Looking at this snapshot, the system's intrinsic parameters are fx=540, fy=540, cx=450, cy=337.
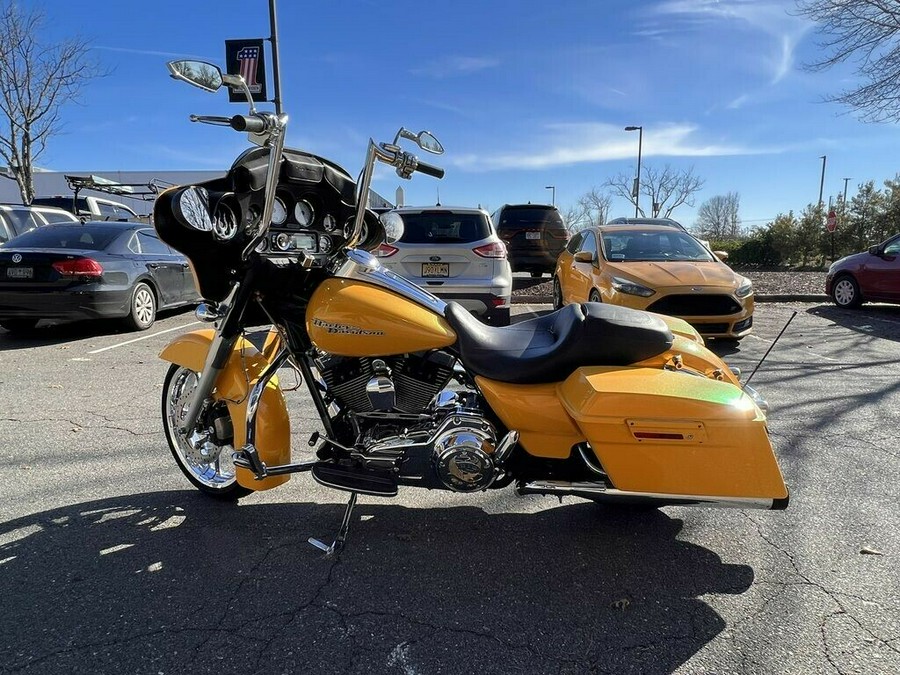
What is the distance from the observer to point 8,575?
234cm

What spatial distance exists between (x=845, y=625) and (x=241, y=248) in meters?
2.88

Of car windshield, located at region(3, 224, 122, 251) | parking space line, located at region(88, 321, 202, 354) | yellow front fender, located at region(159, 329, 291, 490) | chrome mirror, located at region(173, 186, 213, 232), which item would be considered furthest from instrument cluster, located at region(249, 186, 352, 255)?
car windshield, located at region(3, 224, 122, 251)

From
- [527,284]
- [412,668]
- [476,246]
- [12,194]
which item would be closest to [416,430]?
[412,668]

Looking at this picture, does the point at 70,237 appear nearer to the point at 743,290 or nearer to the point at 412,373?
the point at 412,373

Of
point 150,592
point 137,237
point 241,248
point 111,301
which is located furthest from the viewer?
point 137,237

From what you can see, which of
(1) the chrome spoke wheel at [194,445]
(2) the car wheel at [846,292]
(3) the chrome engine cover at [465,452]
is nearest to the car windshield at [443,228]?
(1) the chrome spoke wheel at [194,445]

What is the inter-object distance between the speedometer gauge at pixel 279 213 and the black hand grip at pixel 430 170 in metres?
0.65

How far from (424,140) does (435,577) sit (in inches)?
77.7

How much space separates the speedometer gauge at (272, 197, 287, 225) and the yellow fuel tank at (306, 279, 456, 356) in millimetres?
436

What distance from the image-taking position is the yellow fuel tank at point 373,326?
7.40 ft

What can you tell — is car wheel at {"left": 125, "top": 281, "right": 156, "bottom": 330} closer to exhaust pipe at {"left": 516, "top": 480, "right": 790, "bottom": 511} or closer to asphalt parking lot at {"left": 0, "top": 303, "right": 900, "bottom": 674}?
asphalt parking lot at {"left": 0, "top": 303, "right": 900, "bottom": 674}

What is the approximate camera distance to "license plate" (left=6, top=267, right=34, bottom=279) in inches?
260

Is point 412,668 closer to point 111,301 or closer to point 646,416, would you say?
point 646,416

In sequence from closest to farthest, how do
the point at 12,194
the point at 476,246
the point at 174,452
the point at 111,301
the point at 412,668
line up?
the point at 412,668, the point at 174,452, the point at 476,246, the point at 111,301, the point at 12,194
